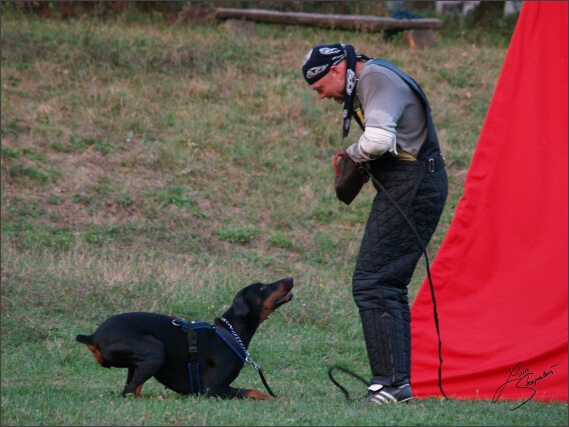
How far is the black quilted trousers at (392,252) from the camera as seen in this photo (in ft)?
15.3

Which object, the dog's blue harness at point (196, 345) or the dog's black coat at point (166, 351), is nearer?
the dog's black coat at point (166, 351)

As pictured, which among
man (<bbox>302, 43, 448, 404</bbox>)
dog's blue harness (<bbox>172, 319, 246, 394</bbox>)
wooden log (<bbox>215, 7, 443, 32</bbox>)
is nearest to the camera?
man (<bbox>302, 43, 448, 404</bbox>)

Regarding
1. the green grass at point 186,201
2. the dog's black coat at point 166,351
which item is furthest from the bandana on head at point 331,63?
the green grass at point 186,201

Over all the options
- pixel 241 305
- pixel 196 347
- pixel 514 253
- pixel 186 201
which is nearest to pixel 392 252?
pixel 514 253

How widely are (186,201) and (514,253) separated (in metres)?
6.37

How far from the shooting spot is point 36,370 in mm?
6176

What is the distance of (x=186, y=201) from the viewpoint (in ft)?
35.8

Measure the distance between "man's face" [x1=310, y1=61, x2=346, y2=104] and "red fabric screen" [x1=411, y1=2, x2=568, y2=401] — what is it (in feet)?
4.45

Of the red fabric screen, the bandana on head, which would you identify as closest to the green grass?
the red fabric screen

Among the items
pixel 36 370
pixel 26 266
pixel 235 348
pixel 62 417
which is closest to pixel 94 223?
pixel 26 266

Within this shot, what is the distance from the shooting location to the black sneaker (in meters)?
4.70

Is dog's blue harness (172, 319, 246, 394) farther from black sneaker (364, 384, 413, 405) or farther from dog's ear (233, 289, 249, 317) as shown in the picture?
black sneaker (364, 384, 413, 405)

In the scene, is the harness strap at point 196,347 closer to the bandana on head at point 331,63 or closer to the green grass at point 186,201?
the green grass at point 186,201

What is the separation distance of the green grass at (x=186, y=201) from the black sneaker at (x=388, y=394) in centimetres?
11
